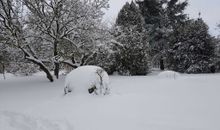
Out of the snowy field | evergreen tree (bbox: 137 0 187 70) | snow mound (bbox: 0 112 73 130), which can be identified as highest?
evergreen tree (bbox: 137 0 187 70)

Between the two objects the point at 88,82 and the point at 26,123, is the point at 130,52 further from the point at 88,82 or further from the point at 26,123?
the point at 26,123

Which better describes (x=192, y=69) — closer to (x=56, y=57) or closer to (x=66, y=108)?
(x=56, y=57)

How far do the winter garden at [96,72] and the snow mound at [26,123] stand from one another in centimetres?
2

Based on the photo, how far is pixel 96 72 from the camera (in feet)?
27.7

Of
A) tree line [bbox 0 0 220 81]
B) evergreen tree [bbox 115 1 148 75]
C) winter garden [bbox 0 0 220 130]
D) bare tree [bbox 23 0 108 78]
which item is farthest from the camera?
evergreen tree [bbox 115 1 148 75]

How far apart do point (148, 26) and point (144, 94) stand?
56.3 ft

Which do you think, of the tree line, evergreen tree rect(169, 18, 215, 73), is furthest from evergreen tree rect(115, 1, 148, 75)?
evergreen tree rect(169, 18, 215, 73)

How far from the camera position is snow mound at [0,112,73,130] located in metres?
5.79

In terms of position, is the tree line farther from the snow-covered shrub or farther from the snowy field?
the snowy field

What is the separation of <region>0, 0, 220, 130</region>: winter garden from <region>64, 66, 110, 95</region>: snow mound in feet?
0.10

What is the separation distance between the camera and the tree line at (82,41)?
39.1ft

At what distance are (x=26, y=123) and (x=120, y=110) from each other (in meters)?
2.22

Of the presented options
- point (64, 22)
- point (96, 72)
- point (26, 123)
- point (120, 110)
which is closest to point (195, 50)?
point (64, 22)

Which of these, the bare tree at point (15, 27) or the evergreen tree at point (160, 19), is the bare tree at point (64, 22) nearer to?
the bare tree at point (15, 27)
